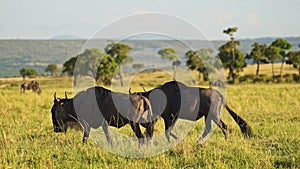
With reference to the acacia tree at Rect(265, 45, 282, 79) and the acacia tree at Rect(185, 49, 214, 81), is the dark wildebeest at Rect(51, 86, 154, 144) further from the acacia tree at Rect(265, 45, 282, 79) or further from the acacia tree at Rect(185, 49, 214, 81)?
the acacia tree at Rect(265, 45, 282, 79)

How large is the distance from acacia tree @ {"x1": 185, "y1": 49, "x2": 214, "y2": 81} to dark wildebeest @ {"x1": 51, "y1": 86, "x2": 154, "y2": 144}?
138 feet

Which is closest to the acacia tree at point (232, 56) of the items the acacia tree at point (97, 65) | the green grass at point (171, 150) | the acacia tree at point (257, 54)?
the acacia tree at point (257, 54)

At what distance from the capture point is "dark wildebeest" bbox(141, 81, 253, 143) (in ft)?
31.7

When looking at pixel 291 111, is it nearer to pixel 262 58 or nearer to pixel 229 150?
pixel 229 150

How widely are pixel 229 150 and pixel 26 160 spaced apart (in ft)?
12.6

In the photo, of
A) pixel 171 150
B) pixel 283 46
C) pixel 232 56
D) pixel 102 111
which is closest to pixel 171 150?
pixel 171 150

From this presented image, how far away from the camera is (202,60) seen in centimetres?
5059

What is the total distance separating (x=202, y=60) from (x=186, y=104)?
41.3 metres

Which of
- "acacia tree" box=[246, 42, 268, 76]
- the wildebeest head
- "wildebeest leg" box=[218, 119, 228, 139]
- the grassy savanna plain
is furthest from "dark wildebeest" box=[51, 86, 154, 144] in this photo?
"acacia tree" box=[246, 42, 268, 76]

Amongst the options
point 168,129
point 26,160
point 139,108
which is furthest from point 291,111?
point 26,160

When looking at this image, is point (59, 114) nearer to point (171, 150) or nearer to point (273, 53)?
point (171, 150)

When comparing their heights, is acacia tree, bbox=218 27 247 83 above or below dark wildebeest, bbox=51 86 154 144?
above

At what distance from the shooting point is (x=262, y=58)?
2756 inches

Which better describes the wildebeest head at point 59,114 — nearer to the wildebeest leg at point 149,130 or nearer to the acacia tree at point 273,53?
the wildebeest leg at point 149,130
